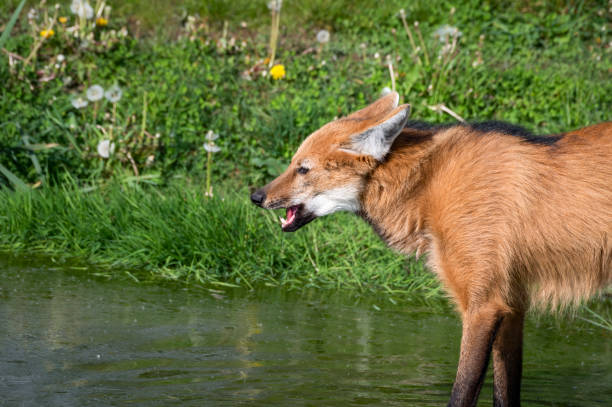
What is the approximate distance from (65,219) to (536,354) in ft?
10.6

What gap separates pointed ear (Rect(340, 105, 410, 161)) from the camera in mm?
3264

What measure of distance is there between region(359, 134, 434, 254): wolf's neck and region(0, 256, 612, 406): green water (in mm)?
641

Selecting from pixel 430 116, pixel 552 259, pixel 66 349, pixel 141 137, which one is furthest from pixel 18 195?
pixel 552 259

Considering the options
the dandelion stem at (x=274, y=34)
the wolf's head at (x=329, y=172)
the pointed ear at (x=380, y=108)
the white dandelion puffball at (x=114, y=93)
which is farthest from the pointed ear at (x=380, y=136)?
the dandelion stem at (x=274, y=34)

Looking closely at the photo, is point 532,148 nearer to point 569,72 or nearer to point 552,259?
point 552,259

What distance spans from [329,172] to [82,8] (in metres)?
4.31

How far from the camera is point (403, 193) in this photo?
347 cm

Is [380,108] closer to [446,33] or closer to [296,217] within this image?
[296,217]

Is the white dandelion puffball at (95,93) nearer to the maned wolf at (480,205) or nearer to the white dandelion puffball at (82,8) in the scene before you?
the white dandelion puffball at (82,8)

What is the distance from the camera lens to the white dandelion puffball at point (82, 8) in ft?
22.8

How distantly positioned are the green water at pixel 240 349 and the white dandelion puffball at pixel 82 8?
293 centimetres

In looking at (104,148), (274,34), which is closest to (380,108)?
(104,148)

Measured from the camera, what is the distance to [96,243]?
5.26 metres

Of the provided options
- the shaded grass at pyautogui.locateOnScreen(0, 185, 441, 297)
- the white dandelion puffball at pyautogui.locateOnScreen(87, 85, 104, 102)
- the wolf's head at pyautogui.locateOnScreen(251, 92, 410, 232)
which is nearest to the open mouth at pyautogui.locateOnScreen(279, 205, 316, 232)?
the wolf's head at pyautogui.locateOnScreen(251, 92, 410, 232)
